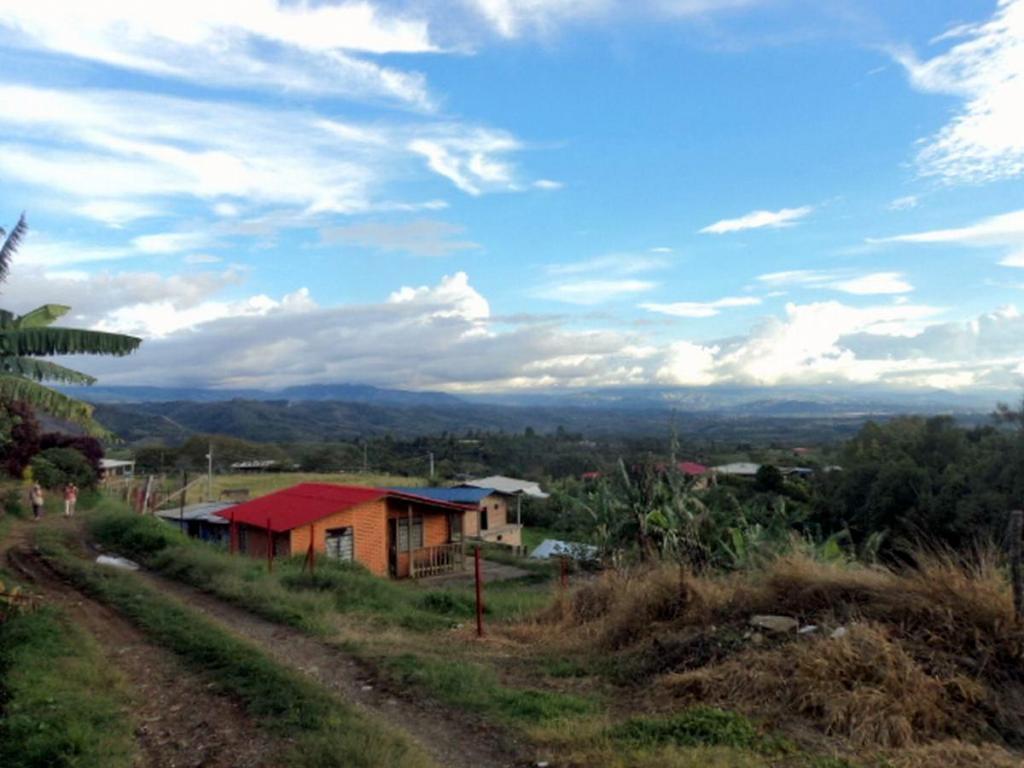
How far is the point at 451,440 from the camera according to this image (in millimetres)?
86125

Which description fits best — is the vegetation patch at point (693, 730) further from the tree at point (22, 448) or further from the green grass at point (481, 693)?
the tree at point (22, 448)

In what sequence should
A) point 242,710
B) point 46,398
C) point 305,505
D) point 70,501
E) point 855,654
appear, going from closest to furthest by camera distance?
point 855,654, point 242,710, point 46,398, point 70,501, point 305,505

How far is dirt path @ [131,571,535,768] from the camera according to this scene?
5.29 m

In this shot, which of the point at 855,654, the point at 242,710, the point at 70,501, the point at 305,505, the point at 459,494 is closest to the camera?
the point at 855,654

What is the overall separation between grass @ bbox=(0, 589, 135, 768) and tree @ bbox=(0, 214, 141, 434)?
268 cm

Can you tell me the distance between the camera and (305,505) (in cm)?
2384

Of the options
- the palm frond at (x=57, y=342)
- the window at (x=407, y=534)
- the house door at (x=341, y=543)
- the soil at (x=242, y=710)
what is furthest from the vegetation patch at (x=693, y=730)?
the window at (x=407, y=534)

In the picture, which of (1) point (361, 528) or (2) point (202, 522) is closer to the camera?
(1) point (361, 528)

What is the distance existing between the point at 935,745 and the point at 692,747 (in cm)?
156

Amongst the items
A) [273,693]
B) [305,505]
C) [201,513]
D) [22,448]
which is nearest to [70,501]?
[201,513]

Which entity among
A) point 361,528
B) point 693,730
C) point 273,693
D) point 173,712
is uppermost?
point 693,730

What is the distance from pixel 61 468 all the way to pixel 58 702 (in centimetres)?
2794

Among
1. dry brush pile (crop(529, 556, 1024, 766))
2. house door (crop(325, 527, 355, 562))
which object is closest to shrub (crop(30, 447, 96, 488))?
house door (crop(325, 527, 355, 562))

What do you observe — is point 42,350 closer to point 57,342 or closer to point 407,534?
point 57,342
